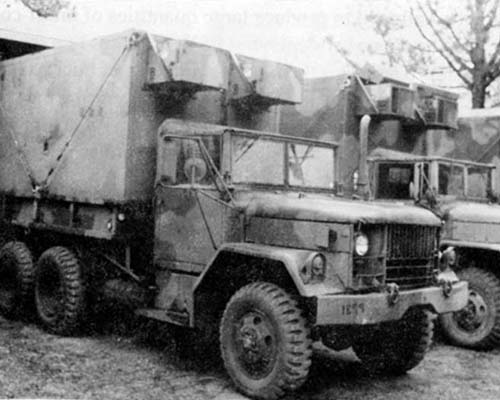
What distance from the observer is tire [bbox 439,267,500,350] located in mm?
7648

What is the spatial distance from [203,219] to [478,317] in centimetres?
320

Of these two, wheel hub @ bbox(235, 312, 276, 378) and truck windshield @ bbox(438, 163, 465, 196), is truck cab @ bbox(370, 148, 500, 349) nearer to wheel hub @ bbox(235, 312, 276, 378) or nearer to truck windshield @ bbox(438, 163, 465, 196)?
truck windshield @ bbox(438, 163, 465, 196)

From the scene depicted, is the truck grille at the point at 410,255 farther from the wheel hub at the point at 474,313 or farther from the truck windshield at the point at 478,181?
the truck windshield at the point at 478,181

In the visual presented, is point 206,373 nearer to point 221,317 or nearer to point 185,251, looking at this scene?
point 221,317

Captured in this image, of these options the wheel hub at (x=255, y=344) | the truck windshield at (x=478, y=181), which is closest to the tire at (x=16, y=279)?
the wheel hub at (x=255, y=344)

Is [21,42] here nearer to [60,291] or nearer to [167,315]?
[60,291]

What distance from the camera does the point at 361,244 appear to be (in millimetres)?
5465

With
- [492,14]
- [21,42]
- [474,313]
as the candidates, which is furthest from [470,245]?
[492,14]

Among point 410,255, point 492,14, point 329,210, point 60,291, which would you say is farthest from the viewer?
point 492,14

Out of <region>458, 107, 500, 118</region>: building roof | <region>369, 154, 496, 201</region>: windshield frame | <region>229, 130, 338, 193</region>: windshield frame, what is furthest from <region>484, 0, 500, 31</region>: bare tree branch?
<region>229, 130, 338, 193</region>: windshield frame

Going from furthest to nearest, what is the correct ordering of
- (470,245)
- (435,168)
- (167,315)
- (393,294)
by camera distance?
1. (435,168)
2. (470,245)
3. (167,315)
4. (393,294)

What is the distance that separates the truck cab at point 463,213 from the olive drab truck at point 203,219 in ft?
5.08

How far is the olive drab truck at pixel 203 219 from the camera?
5430 mm

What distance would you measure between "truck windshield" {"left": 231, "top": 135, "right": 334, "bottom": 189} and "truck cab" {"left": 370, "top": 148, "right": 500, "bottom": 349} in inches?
61.0
